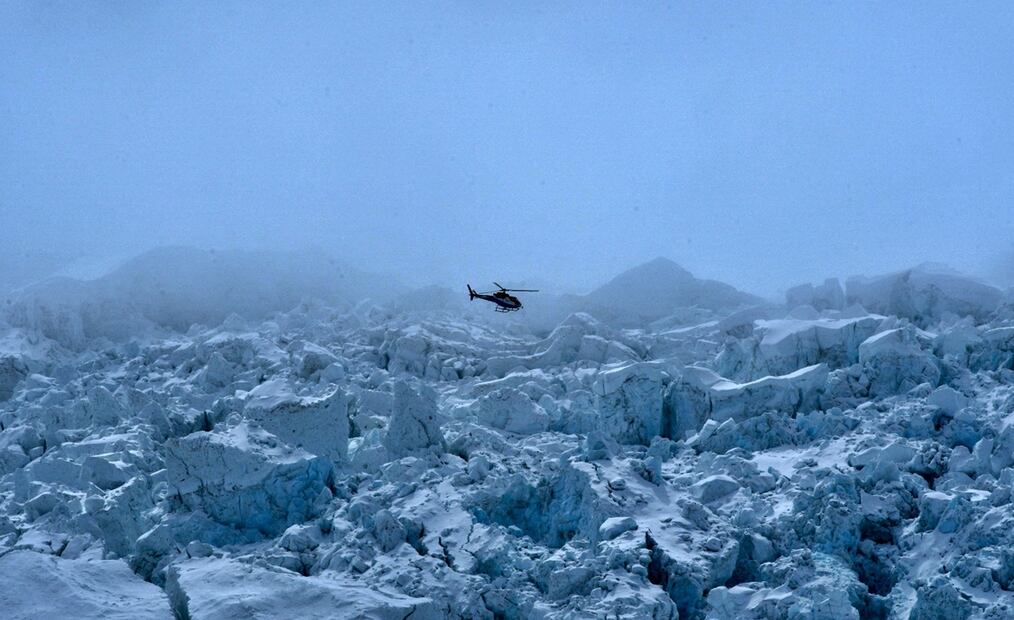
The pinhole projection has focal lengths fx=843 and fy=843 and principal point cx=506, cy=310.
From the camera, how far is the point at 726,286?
85.6 ft

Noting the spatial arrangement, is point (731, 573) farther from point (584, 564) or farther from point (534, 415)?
point (534, 415)

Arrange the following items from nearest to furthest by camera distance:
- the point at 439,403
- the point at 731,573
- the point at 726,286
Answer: the point at 731,573
the point at 439,403
the point at 726,286

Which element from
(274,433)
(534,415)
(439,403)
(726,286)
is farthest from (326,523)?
(726,286)

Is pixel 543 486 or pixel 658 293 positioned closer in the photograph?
pixel 543 486

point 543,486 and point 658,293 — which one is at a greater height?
point 658,293

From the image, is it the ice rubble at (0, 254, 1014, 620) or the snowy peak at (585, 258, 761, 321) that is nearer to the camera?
the ice rubble at (0, 254, 1014, 620)

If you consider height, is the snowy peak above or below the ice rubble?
above

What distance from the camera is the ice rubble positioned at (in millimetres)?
8891

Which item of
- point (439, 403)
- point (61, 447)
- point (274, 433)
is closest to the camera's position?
point (274, 433)

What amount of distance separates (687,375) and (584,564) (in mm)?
6177

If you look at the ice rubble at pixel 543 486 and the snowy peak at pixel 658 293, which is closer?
the ice rubble at pixel 543 486

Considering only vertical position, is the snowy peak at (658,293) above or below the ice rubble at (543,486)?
above

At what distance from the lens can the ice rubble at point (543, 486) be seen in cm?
889

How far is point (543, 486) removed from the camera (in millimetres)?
11641
